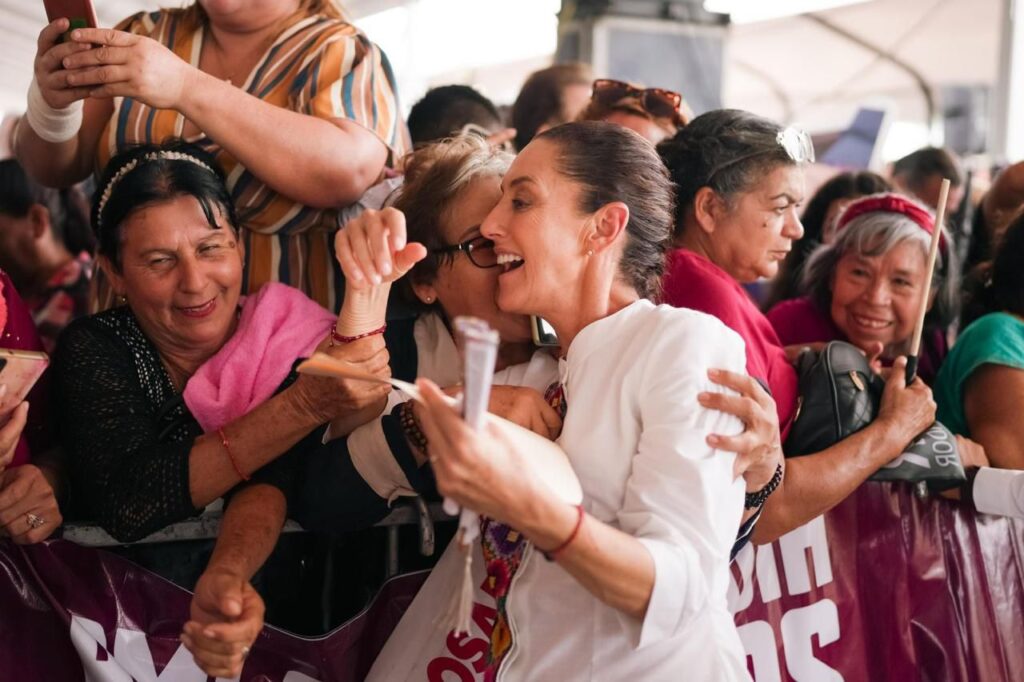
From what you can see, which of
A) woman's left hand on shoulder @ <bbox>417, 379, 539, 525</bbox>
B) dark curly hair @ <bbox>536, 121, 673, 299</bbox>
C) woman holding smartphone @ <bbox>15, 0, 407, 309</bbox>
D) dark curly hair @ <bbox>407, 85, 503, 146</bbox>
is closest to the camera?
woman's left hand on shoulder @ <bbox>417, 379, 539, 525</bbox>

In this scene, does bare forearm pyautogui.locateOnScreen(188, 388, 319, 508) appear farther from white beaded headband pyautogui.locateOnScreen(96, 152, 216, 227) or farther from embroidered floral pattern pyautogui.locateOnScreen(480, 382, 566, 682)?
white beaded headband pyautogui.locateOnScreen(96, 152, 216, 227)

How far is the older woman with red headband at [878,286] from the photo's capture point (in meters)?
2.77

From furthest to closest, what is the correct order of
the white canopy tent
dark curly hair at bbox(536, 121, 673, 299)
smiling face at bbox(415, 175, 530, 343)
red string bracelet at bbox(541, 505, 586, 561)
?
the white canopy tent < smiling face at bbox(415, 175, 530, 343) < dark curly hair at bbox(536, 121, 673, 299) < red string bracelet at bbox(541, 505, 586, 561)

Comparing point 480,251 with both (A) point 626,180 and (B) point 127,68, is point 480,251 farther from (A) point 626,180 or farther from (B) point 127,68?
(B) point 127,68

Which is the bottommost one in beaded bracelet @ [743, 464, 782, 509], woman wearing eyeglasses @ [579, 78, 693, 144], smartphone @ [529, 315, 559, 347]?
beaded bracelet @ [743, 464, 782, 509]

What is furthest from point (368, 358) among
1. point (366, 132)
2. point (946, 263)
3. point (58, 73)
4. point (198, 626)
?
point (946, 263)

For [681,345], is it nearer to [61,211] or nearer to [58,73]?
[58,73]

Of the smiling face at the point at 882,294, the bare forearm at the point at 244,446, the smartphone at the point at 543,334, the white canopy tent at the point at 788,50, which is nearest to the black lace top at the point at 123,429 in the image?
the bare forearm at the point at 244,446

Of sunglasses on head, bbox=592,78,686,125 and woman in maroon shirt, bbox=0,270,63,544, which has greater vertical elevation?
sunglasses on head, bbox=592,78,686,125

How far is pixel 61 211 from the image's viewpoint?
405cm

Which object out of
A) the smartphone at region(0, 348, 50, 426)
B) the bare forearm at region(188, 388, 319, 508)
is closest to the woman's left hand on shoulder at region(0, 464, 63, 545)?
the smartphone at region(0, 348, 50, 426)

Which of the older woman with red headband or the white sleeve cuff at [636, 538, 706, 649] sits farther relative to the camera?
the older woman with red headband

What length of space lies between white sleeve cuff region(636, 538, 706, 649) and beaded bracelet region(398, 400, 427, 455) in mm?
556

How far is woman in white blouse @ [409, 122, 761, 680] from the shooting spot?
1.28 metres
